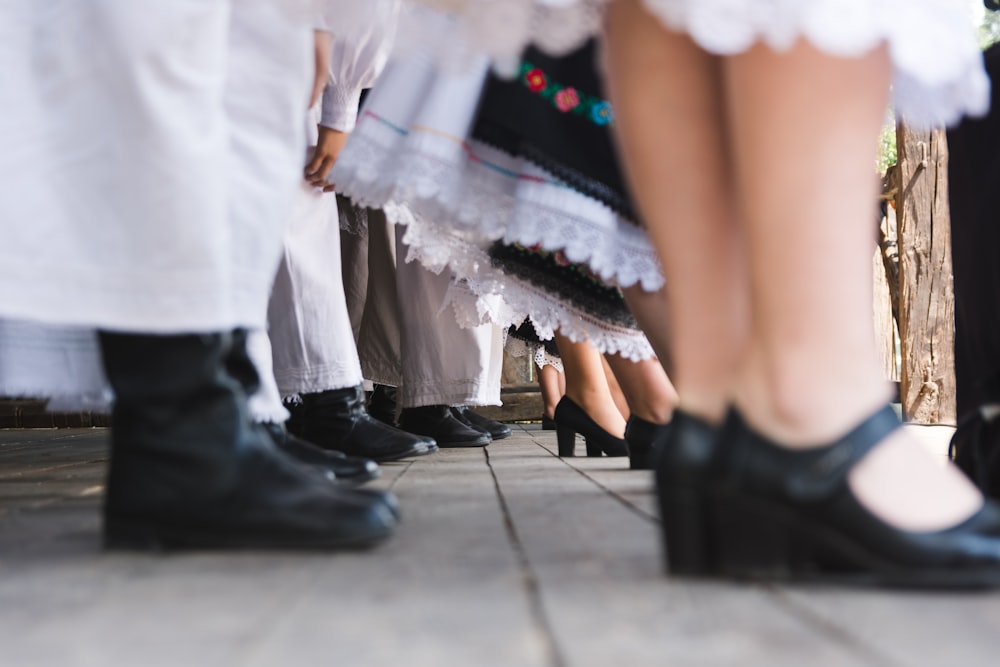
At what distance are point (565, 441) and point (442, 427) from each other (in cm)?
61

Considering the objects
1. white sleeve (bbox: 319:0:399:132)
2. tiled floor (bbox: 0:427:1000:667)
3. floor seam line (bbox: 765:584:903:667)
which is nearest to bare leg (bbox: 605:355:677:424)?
tiled floor (bbox: 0:427:1000:667)

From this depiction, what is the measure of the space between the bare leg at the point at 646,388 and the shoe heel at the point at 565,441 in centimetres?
45

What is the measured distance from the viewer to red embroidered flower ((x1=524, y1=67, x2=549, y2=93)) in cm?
131

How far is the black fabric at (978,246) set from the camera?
1067 mm

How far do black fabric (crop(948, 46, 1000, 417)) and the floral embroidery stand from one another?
17.8 inches

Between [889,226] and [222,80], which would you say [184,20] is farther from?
[889,226]

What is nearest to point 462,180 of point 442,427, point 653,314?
point 653,314

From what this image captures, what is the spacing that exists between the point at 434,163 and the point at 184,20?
0.52 m

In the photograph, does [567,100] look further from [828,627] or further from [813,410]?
[828,627]

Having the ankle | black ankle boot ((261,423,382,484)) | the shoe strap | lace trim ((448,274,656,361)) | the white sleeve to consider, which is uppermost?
the white sleeve

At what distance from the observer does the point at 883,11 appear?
2.24 ft

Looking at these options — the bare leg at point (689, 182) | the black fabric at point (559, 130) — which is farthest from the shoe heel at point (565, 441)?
the bare leg at point (689, 182)

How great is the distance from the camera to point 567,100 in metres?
1.31

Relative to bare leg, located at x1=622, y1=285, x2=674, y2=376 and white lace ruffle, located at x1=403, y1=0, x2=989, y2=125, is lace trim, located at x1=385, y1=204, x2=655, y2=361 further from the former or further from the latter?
white lace ruffle, located at x1=403, y1=0, x2=989, y2=125
